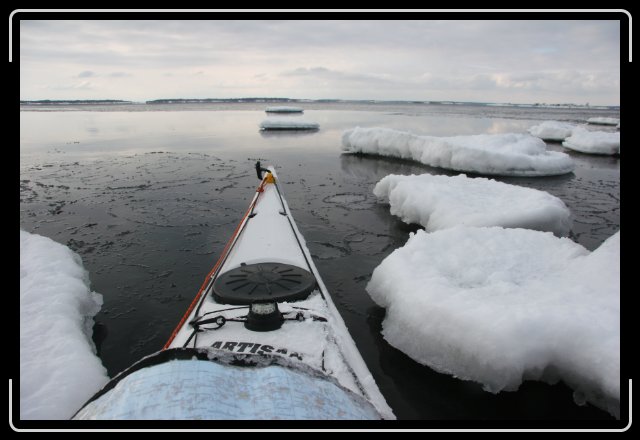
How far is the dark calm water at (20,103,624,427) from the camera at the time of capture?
139 inches

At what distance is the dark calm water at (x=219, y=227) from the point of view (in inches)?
139

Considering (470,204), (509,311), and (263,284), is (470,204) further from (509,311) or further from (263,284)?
(263,284)

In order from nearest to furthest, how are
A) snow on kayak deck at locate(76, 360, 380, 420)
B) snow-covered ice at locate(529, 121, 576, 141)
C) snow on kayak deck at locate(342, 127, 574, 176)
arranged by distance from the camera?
snow on kayak deck at locate(76, 360, 380, 420)
snow on kayak deck at locate(342, 127, 574, 176)
snow-covered ice at locate(529, 121, 576, 141)

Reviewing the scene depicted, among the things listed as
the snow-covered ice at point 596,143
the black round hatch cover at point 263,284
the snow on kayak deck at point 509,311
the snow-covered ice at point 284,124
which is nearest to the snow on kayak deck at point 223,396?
the black round hatch cover at point 263,284

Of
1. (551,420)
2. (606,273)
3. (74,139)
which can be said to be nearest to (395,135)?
(606,273)

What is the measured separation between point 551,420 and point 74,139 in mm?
24949

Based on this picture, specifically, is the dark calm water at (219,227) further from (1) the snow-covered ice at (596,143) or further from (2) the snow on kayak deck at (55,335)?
(1) the snow-covered ice at (596,143)

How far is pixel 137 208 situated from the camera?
8.94 metres

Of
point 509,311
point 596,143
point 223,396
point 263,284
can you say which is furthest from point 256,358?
point 596,143

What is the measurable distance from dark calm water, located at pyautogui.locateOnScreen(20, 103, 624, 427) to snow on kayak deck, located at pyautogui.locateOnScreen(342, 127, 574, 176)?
0.55 m

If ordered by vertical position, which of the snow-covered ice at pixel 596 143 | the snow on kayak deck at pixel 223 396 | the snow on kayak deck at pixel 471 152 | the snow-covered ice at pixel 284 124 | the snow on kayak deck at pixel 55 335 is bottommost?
the snow on kayak deck at pixel 55 335

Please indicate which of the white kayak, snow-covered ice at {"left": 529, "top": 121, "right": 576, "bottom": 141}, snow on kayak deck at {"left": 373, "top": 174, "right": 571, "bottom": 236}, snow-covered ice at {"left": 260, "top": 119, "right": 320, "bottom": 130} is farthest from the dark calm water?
snow-covered ice at {"left": 260, "top": 119, "right": 320, "bottom": 130}

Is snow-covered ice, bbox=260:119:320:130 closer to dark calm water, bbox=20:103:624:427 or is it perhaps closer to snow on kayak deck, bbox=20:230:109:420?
dark calm water, bbox=20:103:624:427

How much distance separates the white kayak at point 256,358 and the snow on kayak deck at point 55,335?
0.81 meters
